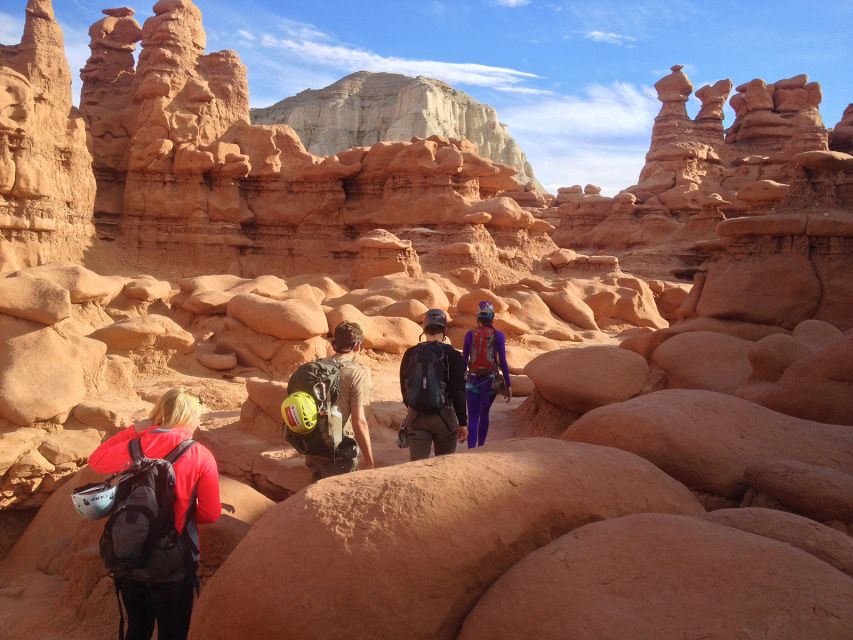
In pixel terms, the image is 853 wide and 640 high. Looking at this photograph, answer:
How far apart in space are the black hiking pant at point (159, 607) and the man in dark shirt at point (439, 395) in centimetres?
184

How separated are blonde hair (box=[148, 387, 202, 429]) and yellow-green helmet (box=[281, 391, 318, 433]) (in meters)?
0.78

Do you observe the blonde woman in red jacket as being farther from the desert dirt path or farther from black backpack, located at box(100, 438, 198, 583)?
the desert dirt path

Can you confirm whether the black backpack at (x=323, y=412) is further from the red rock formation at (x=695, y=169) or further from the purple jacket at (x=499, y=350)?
the red rock formation at (x=695, y=169)

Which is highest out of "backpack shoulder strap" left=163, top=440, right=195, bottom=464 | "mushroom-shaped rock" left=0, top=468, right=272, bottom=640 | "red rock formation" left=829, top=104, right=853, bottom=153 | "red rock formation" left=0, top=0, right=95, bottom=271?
"red rock formation" left=829, top=104, right=853, bottom=153

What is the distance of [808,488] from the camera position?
3.11 meters

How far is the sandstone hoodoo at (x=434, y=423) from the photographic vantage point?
220 cm

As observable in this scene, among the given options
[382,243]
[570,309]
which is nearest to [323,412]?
[382,243]

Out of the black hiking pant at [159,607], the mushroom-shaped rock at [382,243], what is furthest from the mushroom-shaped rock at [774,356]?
the mushroom-shaped rock at [382,243]

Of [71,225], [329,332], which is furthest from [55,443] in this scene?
[71,225]

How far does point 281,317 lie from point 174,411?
21.6ft

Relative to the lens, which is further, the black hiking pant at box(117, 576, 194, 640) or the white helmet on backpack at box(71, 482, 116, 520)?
the black hiking pant at box(117, 576, 194, 640)

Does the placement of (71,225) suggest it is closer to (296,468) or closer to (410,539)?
(296,468)

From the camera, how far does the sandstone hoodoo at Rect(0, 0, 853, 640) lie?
2203 mm

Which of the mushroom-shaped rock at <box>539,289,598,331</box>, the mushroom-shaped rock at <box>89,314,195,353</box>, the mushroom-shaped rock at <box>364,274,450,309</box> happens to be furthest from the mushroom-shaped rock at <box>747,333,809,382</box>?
the mushroom-shaped rock at <box>539,289,598,331</box>
